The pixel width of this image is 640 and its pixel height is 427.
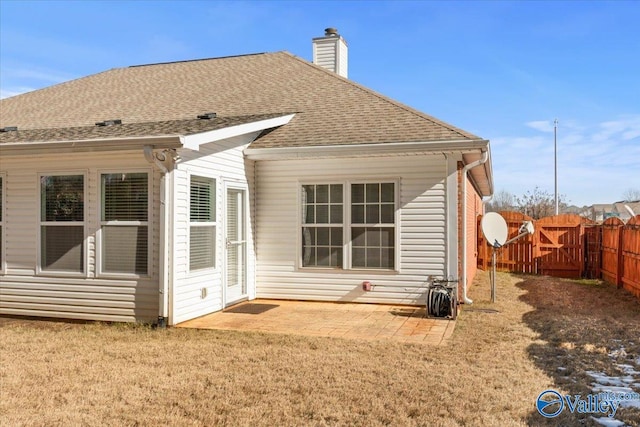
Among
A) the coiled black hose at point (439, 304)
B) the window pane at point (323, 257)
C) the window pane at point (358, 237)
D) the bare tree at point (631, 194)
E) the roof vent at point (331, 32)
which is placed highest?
the roof vent at point (331, 32)

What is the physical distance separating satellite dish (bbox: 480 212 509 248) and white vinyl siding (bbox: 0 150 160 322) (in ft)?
20.6

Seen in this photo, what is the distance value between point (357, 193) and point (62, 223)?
484 cm

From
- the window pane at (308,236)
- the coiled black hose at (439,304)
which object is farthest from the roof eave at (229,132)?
the coiled black hose at (439,304)

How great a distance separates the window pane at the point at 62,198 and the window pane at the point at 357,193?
175 inches

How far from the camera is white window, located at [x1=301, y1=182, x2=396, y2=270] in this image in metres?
9.08

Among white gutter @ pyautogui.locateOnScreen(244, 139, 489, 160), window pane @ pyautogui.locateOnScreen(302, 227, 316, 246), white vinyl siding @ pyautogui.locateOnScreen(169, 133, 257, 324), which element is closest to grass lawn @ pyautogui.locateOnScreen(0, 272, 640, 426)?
white vinyl siding @ pyautogui.locateOnScreen(169, 133, 257, 324)

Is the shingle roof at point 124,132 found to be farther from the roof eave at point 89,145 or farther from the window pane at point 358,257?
the window pane at point 358,257

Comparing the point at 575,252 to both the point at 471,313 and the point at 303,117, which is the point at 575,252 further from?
the point at 303,117

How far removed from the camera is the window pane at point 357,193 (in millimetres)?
9203

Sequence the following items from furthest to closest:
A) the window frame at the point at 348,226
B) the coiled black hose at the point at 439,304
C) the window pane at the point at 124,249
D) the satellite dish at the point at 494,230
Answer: the satellite dish at the point at 494,230
the window frame at the point at 348,226
the coiled black hose at the point at 439,304
the window pane at the point at 124,249

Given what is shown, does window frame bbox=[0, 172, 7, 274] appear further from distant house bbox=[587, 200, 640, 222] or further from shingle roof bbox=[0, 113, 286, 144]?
distant house bbox=[587, 200, 640, 222]

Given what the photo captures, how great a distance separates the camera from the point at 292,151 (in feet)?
29.5

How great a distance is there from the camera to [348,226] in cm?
923

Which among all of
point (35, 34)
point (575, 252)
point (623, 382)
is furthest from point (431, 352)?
point (35, 34)
